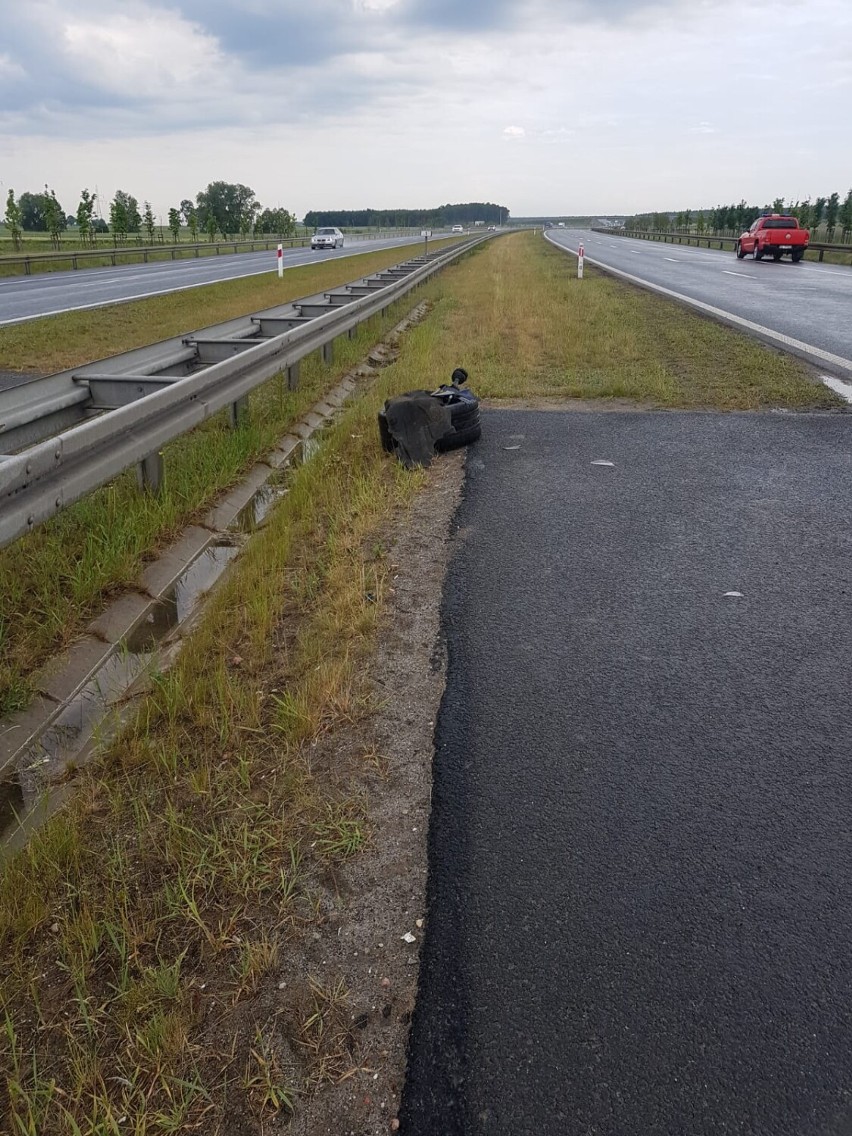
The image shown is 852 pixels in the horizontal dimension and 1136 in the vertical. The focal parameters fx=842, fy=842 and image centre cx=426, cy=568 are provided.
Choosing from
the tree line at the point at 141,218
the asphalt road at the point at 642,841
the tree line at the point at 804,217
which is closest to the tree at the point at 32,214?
the tree line at the point at 141,218

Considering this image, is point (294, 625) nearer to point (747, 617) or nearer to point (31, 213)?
point (747, 617)

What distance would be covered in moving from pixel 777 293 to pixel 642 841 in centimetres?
1914

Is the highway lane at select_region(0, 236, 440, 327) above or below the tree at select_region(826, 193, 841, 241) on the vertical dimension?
below

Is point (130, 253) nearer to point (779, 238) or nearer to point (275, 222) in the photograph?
point (779, 238)

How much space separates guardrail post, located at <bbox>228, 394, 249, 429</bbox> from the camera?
7242 mm

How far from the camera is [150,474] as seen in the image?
557 centimetres

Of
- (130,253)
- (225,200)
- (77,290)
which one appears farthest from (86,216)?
(225,200)

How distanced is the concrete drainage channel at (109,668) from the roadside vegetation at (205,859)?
14 centimetres

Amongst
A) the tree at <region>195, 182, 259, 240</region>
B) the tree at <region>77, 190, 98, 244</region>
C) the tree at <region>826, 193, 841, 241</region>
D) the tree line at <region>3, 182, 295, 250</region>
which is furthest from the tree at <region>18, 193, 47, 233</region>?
the tree at <region>826, 193, 841, 241</region>

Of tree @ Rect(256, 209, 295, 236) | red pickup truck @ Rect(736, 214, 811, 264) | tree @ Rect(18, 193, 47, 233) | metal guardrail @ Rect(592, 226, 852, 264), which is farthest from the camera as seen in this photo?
tree @ Rect(18, 193, 47, 233)

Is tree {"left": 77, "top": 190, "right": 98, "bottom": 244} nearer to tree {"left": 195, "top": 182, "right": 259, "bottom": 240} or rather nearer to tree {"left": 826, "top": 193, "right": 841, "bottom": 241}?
tree {"left": 826, "top": 193, "right": 841, "bottom": 241}

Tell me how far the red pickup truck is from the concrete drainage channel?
33.4 m

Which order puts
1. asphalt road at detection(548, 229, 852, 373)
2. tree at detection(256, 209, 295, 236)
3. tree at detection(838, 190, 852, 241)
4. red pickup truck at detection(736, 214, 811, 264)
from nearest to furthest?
asphalt road at detection(548, 229, 852, 373) → red pickup truck at detection(736, 214, 811, 264) → tree at detection(838, 190, 852, 241) → tree at detection(256, 209, 295, 236)

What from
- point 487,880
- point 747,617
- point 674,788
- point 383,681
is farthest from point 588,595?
point 487,880
